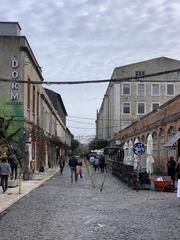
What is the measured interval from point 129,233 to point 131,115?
3731 inches

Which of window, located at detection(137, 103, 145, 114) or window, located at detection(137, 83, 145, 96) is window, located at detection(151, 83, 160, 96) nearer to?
window, located at detection(137, 83, 145, 96)

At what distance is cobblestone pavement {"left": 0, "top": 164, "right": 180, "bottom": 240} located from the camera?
39.5 ft

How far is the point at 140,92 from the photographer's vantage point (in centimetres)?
10756

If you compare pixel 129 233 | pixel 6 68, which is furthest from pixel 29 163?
pixel 129 233

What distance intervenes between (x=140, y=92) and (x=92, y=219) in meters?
93.5

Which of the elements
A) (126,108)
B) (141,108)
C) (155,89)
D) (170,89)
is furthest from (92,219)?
(170,89)

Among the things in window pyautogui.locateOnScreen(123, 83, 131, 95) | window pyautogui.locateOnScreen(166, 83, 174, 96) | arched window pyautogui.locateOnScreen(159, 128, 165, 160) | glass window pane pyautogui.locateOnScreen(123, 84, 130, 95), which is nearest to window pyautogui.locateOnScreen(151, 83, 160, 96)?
window pyautogui.locateOnScreen(166, 83, 174, 96)

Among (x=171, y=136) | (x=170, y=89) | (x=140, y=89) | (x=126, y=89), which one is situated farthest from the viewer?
(x=170, y=89)

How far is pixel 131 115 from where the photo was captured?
10675 cm

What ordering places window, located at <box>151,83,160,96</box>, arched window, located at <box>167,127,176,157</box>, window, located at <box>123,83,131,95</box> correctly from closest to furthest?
arched window, located at <box>167,127,176,157</box>, window, located at <box>123,83,131,95</box>, window, located at <box>151,83,160,96</box>

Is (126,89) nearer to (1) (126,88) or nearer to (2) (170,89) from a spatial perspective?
(1) (126,88)

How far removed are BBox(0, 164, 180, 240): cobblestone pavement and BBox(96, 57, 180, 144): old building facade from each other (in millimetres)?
84256

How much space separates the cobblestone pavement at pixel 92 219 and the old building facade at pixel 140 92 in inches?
3317

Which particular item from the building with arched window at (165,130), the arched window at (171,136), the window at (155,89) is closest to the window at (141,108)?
the window at (155,89)
